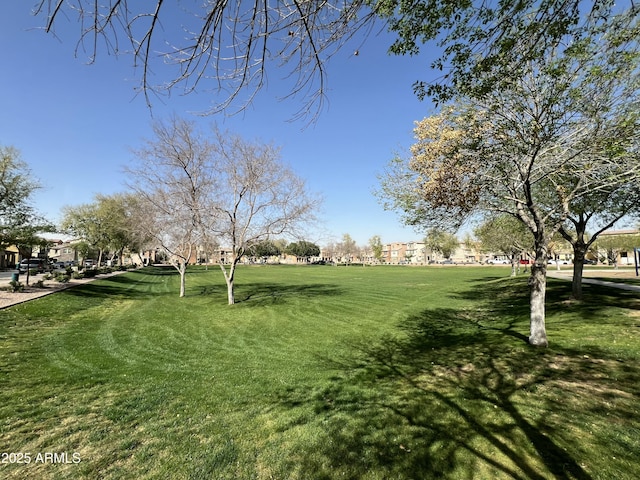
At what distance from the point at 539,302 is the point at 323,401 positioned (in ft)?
22.1

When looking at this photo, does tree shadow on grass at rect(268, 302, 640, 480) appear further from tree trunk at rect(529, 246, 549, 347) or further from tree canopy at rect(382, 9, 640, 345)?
tree canopy at rect(382, 9, 640, 345)

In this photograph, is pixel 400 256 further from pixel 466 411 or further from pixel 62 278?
pixel 466 411

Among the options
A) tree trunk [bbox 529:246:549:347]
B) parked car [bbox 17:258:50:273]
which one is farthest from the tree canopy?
parked car [bbox 17:258:50:273]

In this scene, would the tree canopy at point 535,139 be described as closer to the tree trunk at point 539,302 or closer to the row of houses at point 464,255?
the tree trunk at point 539,302

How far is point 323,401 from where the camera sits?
19.0 ft

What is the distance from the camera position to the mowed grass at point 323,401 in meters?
3.85

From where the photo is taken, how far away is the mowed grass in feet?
12.6

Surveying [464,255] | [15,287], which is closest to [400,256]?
[464,255]

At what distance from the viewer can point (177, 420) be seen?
496 centimetres

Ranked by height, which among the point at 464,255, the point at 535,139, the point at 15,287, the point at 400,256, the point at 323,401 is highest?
the point at 535,139

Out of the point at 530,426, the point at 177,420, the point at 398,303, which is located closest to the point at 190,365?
the point at 177,420

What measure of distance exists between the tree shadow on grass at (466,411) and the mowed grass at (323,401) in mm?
26

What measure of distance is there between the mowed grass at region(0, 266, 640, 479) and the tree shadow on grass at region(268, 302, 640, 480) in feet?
0.09

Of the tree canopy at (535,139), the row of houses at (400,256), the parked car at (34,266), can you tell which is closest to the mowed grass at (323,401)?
the tree canopy at (535,139)
